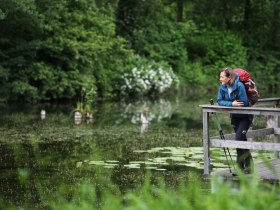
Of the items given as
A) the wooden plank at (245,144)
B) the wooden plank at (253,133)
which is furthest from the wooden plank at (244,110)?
the wooden plank at (253,133)

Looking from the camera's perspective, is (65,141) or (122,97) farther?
(122,97)

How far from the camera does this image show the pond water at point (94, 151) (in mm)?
13008

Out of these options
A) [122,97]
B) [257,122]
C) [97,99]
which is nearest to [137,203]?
[257,122]

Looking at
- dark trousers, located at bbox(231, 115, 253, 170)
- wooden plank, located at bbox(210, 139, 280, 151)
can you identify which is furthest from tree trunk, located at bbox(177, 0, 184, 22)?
wooden plank, located at bbox(210, 139, 280, 151)

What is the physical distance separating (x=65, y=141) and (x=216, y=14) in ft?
130

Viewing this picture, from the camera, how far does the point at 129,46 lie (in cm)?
4644

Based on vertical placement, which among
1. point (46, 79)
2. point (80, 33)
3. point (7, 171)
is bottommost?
point (7, 171)

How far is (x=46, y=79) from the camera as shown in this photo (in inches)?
1362

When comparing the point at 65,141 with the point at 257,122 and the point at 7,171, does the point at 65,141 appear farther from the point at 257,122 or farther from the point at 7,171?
the point at 257,122

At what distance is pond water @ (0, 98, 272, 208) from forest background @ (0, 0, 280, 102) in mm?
4244

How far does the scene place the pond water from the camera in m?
A: 13.0

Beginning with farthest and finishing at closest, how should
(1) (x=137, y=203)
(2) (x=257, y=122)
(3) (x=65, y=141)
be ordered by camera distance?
(2) (x=257, y=122) → (3) (x=65, y=141) → (1) (x=137, y=203)

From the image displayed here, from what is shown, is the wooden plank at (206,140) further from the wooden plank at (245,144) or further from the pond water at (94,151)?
the pond water at (94,151)

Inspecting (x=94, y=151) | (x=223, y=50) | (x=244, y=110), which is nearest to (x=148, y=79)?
(x=223, y=50)
